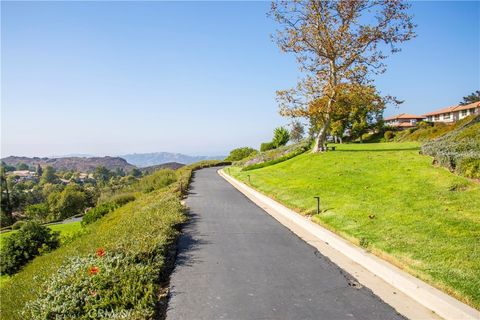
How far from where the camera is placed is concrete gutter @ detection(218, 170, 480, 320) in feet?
16.0

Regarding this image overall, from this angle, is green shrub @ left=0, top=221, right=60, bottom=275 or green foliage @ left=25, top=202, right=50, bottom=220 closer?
green shrub @ left=0, top=221, right=60, bottom=275

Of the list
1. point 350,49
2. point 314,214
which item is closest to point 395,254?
point 314,214

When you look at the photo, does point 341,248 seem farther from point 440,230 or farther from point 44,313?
point 44,313

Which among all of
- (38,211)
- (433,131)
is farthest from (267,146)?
(38,211)

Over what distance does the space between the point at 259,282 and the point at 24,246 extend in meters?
22.1

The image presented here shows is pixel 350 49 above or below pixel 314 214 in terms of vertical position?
above

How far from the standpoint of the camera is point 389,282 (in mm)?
6059

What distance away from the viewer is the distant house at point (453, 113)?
2970 inches

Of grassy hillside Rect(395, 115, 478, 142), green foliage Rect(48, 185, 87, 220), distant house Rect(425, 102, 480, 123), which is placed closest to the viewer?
grassy hillside Rect(395, 115, 478, 142)

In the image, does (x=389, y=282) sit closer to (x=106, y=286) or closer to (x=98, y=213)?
(x=106, y=286)

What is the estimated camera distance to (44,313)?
5105 millimetres

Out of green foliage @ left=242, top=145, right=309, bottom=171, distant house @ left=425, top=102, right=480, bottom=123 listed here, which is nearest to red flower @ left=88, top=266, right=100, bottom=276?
green foliage @ left=242, top=145, right=309, bottom=171

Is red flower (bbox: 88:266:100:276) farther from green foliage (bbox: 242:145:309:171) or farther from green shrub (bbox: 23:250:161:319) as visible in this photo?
green foliage (bbox: 242:145:309:171)

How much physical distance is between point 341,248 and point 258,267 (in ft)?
6.98
